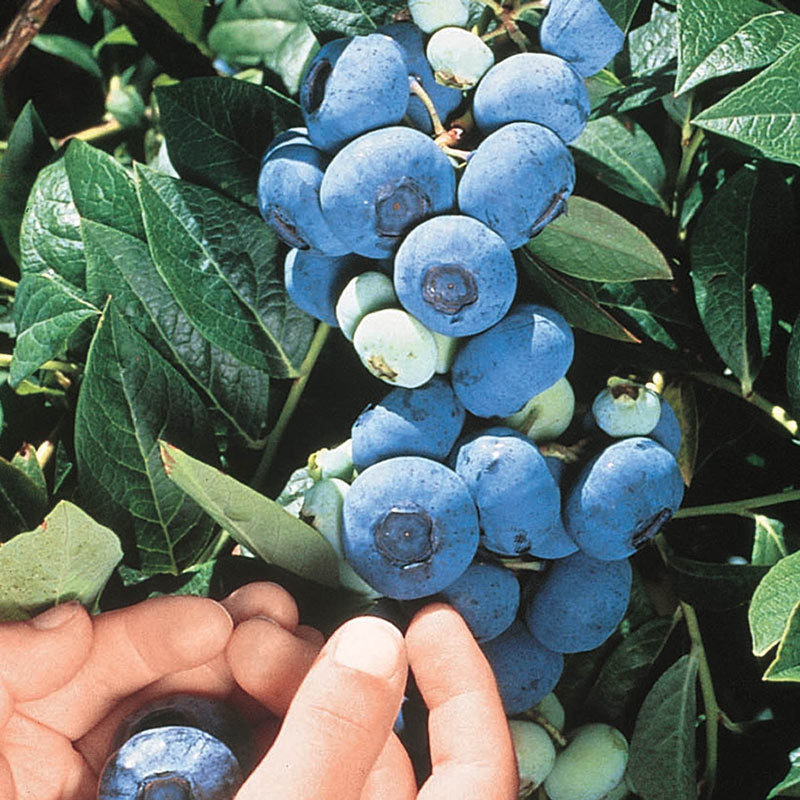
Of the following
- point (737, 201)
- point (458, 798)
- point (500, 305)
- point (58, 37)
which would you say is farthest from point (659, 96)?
point (58, 37)

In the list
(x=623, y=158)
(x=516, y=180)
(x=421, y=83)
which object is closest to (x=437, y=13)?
(x=421, y=83)

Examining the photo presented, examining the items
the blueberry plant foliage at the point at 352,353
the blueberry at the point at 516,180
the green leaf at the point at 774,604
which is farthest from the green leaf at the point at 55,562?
the green leaf at the point at 774,604

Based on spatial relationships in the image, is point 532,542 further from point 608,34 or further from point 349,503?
point 608,34

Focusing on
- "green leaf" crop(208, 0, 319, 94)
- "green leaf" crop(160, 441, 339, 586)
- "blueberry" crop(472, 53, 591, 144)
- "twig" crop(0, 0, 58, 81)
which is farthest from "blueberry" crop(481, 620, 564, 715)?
"twig" crop(0, 0, 58, 81)

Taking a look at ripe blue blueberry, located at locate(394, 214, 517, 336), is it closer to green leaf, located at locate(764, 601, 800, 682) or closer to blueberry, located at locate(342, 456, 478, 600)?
blueberry, located at locate(342, 456, 478, 600)

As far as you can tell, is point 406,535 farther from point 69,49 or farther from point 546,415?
point 69,49
